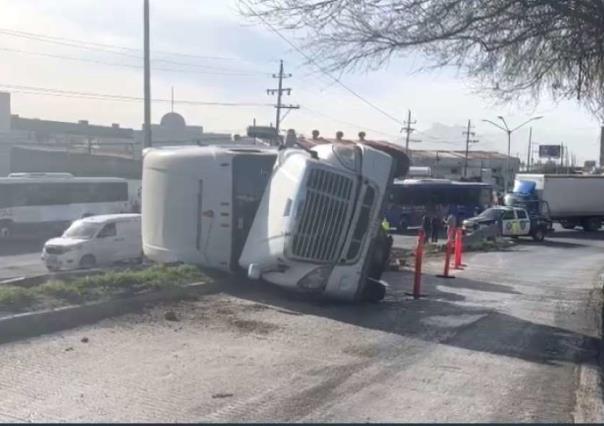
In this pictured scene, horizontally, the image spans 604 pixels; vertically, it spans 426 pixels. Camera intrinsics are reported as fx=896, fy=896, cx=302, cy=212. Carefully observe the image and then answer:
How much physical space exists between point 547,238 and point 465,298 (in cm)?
3378

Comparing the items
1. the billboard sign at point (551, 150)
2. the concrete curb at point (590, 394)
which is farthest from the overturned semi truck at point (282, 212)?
the billboard sign at point (551, 150)

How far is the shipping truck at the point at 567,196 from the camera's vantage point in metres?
52.0

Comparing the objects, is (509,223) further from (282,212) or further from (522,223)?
(282,212)

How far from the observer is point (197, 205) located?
14359 millimetres

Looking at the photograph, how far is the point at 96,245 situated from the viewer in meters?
28.3

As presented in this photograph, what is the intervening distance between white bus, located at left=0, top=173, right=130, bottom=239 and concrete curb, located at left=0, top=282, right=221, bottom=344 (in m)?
30.4

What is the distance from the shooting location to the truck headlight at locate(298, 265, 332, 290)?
12539 mm

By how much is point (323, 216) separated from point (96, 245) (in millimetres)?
17211

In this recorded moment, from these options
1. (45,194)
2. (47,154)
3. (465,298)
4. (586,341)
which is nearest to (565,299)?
(465,298)

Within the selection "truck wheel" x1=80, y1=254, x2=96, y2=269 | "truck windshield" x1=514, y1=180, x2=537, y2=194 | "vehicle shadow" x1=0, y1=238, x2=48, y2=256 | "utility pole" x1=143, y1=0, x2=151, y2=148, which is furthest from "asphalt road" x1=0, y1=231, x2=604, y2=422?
"truck windshield" x1=514, y1=180, x2=537, y2=194

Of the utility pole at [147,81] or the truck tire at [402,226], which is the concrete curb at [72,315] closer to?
the utility pole at [147,81]

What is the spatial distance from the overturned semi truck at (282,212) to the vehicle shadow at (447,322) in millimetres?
345

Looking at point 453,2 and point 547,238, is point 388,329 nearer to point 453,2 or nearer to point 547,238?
point 453,2

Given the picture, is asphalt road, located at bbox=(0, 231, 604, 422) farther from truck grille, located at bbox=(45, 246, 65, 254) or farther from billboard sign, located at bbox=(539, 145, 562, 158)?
billboard sign, located at bbox=(539, 145, 562, 158)
